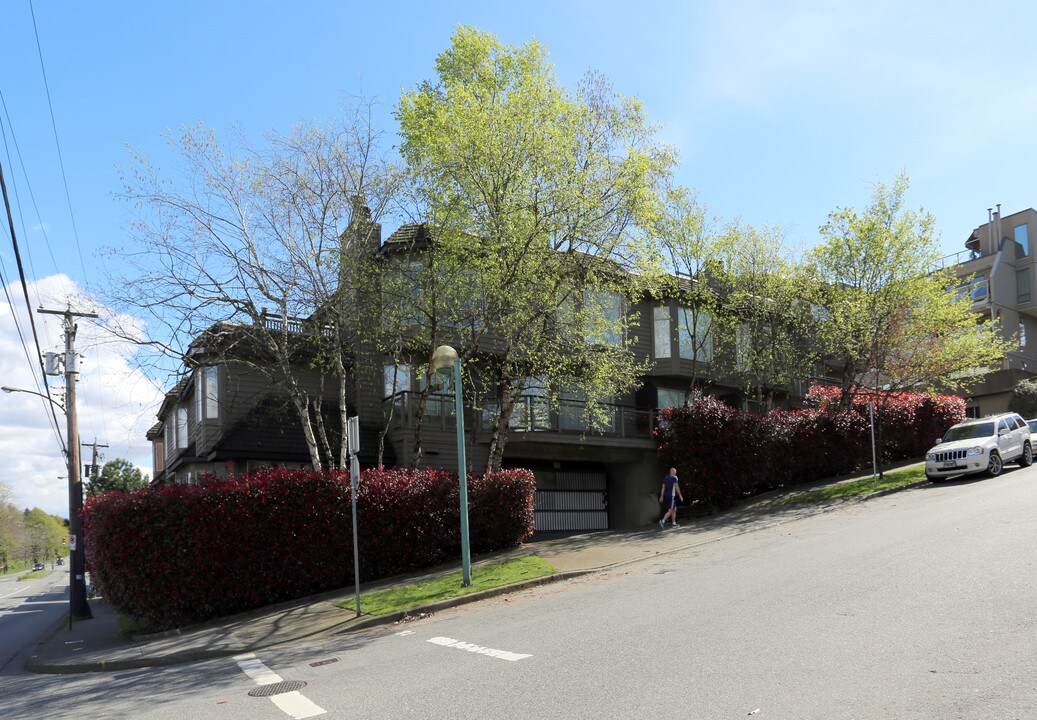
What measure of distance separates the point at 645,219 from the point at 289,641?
12144mm

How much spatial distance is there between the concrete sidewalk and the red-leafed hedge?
53cm

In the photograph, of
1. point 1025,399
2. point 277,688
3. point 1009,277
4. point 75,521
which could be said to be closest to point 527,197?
point 277,688

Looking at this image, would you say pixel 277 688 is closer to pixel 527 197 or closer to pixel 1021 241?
pixel 527 197

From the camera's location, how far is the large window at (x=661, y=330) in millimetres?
28797

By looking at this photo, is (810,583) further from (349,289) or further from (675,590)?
(349,289)

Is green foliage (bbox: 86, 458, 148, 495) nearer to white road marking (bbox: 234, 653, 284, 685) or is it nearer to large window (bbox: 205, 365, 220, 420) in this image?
large window (bbox: 205, 365, 220, 420)

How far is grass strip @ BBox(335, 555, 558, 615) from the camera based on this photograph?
44.1ft

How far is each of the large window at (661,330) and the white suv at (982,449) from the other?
9.52m

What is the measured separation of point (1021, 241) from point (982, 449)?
36.0m

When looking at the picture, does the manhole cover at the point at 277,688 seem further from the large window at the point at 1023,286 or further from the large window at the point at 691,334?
the large window at the point at 1023,286

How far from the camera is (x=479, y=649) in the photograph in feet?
30.6

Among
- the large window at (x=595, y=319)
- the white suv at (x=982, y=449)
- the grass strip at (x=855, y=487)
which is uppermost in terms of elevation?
the large window at (x=595, y=319)

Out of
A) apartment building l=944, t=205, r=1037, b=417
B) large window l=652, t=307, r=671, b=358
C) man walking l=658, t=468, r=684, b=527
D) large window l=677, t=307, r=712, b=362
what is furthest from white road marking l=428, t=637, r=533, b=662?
apartment building l=944, t=205, r=1037, b=417

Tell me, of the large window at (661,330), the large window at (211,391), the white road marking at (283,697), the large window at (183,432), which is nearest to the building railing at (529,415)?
the large window at (661,330)
